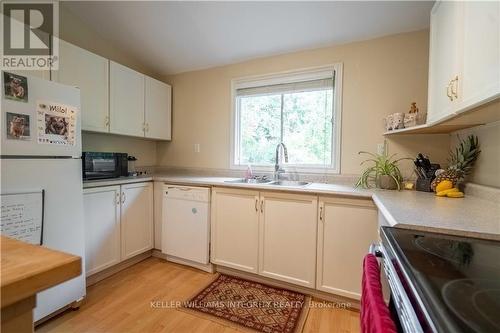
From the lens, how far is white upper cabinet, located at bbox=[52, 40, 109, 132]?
1.98 meters

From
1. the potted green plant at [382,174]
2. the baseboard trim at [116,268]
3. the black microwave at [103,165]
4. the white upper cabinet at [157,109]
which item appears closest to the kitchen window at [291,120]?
the potted green plant at [382,174]

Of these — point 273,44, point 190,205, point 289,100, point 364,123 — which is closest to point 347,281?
point 364,123

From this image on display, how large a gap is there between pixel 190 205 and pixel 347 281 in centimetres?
150

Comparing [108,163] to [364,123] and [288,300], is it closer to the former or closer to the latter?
[288,300]

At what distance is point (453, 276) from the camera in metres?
0.54

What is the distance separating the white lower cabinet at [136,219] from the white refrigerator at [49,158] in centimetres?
53

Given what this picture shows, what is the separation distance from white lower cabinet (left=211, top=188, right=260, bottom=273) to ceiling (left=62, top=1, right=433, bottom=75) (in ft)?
4.97

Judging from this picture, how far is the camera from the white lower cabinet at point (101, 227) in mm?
1965

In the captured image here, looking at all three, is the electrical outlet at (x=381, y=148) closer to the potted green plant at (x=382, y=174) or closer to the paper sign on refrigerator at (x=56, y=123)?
the potted green plant at (x=382, y=174)

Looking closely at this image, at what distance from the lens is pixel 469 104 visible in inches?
39.0

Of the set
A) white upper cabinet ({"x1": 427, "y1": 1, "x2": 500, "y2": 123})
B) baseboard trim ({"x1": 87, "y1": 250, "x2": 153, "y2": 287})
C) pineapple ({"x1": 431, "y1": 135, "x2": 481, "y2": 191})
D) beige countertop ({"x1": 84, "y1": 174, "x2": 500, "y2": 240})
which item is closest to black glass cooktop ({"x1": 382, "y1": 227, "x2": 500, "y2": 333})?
beige countertop ({"x1": 84, "y1": 174, "x2": 500, "y2": 240})

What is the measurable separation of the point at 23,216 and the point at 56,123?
23.9 inches

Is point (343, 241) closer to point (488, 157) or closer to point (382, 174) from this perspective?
point (382, 174)

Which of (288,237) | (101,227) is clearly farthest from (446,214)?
(101,227)
